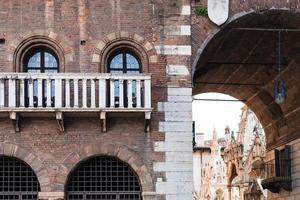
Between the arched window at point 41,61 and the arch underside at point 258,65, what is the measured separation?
15.4 feet

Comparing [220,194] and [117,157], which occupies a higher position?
[220,194]

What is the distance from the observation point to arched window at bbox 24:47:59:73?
2347 cm

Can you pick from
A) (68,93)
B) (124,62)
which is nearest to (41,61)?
(68,93)

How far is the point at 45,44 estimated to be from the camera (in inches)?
921

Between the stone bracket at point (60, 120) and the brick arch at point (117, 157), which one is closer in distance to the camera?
the stone bracket at point (60, 120)

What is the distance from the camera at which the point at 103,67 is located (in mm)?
23375

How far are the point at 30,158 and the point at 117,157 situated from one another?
238 centimetres

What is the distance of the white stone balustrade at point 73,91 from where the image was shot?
73.4 ft

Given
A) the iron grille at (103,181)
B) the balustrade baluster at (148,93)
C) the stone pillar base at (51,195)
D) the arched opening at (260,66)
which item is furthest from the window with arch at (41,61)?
the arched opening at (260,66)

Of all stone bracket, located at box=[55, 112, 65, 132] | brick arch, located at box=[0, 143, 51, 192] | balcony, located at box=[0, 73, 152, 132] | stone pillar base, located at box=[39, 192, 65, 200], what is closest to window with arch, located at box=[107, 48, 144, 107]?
balcony, located at box=[0, 73, 152, 132]

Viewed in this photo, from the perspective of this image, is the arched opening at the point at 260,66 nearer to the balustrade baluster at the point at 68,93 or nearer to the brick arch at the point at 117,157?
the brick arch at the point at 117,157

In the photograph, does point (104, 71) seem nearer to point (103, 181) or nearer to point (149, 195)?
point (103, 181)

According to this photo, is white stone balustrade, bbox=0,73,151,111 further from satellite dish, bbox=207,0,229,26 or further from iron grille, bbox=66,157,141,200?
satellite dish, bbox=207,0,229,26

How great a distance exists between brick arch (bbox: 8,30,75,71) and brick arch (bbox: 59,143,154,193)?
2428 millimetres
